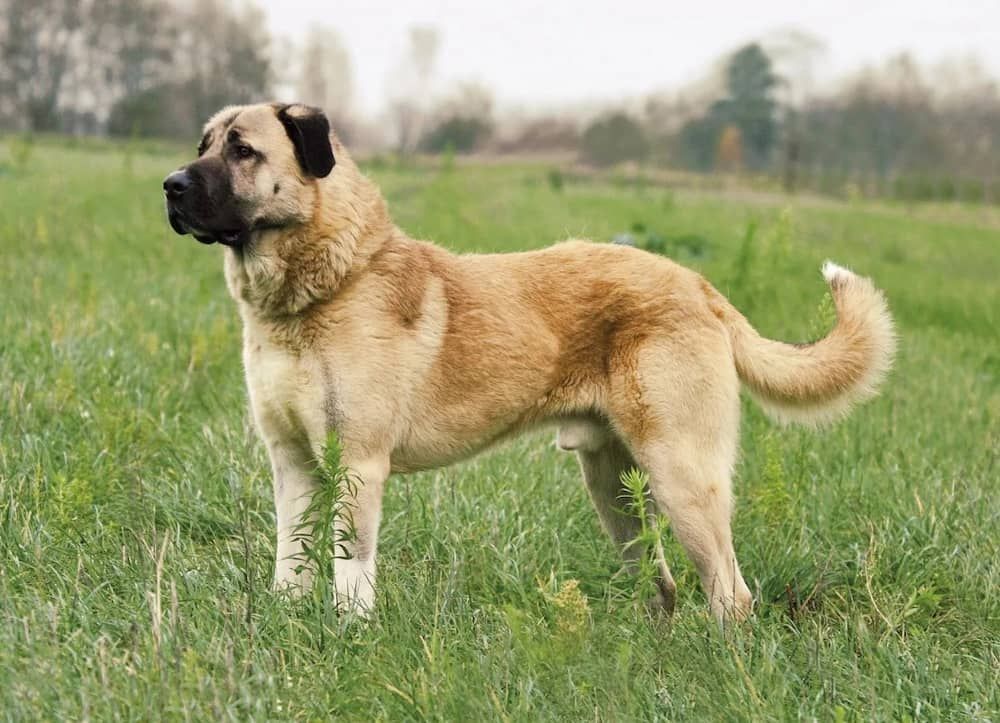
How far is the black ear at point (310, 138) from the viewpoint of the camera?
3.66m

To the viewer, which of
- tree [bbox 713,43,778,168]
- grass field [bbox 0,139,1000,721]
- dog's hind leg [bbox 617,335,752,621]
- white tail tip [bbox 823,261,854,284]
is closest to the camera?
grass field [bbox 0,139,1000,721]

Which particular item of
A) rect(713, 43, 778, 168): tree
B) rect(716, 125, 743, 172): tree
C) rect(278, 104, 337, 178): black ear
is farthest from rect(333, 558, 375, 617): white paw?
rect(713, 43, 778, 168): tree

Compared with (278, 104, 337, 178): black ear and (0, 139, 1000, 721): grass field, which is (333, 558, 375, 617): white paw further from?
(278, 104, 337, 178): black ear

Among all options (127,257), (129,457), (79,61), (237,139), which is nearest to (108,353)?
(129,457)

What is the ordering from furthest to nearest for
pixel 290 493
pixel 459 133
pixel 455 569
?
pixel 459 133 < pixel 290 493 < pixel 455 569

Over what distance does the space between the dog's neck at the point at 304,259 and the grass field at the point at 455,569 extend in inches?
31.0

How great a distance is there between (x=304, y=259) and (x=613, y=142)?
133ft

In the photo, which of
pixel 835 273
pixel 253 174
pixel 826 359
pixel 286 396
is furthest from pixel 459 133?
pixel 286 396

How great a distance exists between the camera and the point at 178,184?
3504mm

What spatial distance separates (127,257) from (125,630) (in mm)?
7413

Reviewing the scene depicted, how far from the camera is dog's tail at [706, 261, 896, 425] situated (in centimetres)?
400

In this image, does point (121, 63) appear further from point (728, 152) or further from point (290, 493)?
point (290, 493)

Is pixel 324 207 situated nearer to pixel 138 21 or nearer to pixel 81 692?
pixel 81 692

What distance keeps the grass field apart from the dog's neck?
788mm
